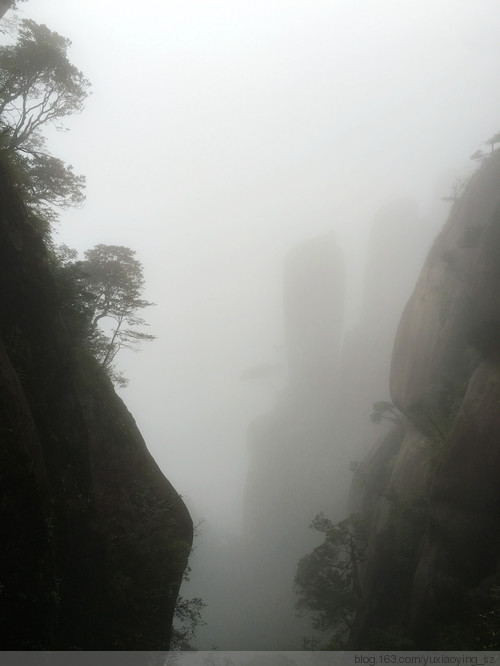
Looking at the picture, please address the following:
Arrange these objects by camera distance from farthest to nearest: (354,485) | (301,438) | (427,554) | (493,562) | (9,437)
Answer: (301,438) < (354,485) < (427,554) < (493,562) < (9,437)

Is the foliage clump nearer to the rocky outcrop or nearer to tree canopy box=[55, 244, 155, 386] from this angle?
tree canopy box=[55, 244, 155, 386]

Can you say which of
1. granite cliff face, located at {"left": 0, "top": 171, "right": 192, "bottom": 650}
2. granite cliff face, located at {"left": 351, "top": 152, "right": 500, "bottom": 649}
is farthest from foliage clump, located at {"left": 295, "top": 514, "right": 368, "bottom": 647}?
granite cliff face, located at {"left": 0, "top": 171, "right": 192, "bottom": 650}

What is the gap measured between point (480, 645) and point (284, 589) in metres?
34.4

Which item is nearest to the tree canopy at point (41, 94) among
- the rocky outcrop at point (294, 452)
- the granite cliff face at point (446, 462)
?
the granite cliff face at point (446, 462)

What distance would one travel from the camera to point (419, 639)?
13.8 metres

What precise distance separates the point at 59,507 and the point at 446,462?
14.1 m

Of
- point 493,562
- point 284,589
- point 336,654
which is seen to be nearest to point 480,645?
point 493,562

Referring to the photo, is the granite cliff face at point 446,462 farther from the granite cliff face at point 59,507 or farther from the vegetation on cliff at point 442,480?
the granite cliff face at point 59,507

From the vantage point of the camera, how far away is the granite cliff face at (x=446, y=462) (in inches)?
513

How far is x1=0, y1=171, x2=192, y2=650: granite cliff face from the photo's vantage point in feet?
19.8

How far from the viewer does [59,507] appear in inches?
305

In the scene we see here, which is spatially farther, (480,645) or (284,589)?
(284,589)

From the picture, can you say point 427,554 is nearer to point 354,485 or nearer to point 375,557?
point 375,557

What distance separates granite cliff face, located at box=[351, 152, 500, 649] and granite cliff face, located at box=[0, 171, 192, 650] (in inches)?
396
